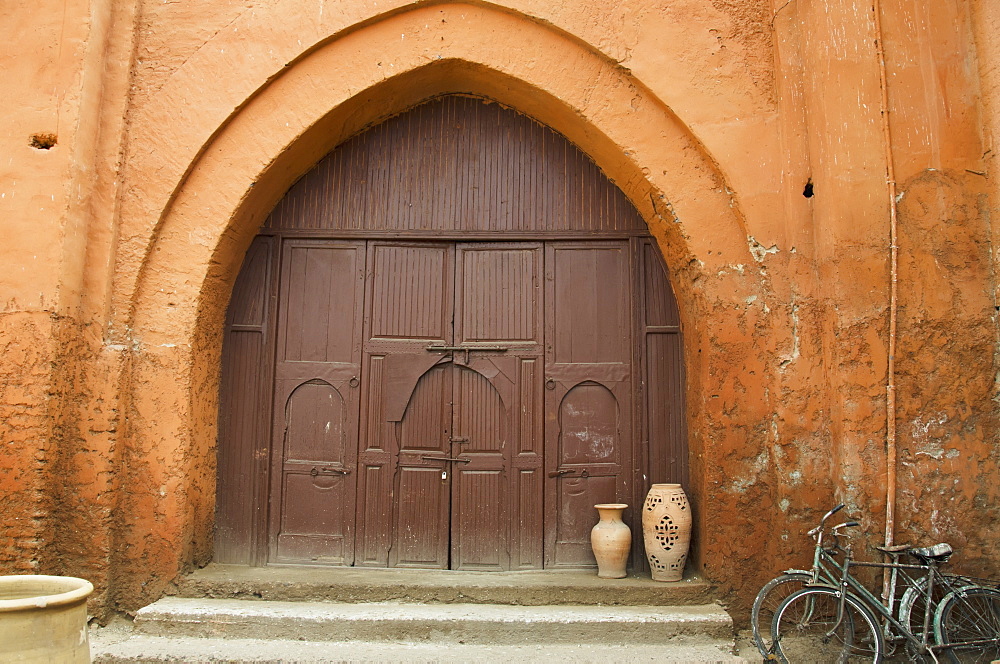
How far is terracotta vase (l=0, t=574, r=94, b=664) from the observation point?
2465 mm

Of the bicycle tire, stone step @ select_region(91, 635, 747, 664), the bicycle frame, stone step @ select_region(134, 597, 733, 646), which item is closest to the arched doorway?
stone step @ select_region(134, 597, 733, 646)

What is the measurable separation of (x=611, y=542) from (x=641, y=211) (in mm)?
2282

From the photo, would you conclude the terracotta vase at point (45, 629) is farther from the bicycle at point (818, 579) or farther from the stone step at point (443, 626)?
the bicycle at point (818, 579)

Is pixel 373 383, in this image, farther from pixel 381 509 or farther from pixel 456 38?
pixel 456 38

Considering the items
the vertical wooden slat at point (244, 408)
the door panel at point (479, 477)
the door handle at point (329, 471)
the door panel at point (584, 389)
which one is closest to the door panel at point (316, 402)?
the door handle at point (329, 471)

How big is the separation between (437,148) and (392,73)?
2.18ft

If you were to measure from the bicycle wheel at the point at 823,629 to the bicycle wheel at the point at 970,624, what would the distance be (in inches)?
14.0

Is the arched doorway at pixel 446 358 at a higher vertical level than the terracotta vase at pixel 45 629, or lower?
higher

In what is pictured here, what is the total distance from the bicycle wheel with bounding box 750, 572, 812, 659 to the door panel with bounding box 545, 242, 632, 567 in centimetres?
114

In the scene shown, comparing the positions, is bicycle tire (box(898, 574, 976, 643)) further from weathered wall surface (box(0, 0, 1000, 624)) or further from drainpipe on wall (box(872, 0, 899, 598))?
weathered wall surface (box(0, 0, 1000, 624))

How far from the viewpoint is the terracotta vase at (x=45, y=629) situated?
97.0 inches

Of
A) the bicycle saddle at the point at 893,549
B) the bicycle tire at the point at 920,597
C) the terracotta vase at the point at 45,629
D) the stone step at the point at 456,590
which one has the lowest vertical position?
the stone step at the point at 456,590

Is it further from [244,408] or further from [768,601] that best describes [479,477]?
[768,601]

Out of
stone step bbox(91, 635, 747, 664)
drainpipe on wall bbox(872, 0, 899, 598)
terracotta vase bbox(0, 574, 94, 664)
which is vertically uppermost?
drainpipe on wall bbox(872, 0, 899, 598)
